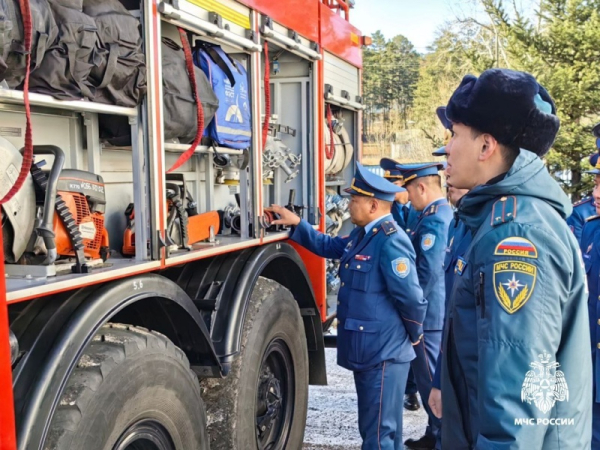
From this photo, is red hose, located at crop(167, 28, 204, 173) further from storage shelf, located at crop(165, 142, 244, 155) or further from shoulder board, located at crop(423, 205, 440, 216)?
shoulder board, located at crop(423, 205, 440, 216)

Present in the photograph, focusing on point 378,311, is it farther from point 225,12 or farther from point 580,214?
point 580,214

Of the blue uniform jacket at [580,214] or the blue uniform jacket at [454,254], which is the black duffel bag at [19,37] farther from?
the blue uniform jacket at [580,214]

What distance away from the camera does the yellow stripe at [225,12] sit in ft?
8.86

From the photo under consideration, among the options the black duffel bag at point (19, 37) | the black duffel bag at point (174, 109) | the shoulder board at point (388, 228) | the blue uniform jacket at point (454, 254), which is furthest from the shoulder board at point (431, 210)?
the black duffel bag at point (19, 37)

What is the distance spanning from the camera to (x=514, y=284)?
1.54 metres

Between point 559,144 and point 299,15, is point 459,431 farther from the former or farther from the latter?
point 559,144

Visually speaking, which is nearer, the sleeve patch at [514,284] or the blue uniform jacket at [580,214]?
the sleeve patch at [514,284]

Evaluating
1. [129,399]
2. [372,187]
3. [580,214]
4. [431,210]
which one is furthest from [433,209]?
[129,399]

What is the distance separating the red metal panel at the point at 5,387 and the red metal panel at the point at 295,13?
1.92 m

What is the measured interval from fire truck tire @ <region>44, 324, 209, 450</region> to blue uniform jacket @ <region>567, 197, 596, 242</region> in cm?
406

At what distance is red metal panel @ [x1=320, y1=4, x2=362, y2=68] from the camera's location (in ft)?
14.1

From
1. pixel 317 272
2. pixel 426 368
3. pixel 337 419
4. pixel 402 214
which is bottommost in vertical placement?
pixel 337 419

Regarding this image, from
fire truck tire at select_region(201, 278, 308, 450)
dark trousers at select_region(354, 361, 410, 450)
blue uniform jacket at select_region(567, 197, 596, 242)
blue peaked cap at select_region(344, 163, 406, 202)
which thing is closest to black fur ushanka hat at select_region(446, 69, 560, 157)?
fire truck tire at select_region(201, 278, 308, 450)

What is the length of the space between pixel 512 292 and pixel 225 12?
6.23 feet
